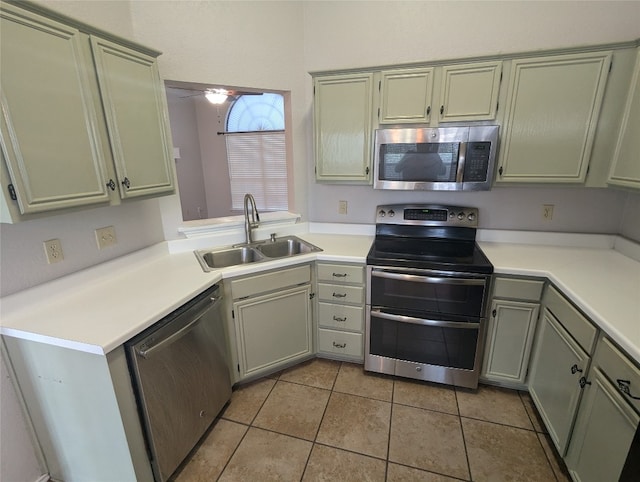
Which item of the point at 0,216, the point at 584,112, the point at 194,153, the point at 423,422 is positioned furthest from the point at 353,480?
the point at 194,153

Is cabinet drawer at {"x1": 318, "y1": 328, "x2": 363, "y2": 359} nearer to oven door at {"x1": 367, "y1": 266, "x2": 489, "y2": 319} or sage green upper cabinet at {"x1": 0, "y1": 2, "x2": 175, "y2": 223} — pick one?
oven door at {"x1": 367, "y1": 266, "x2": 489, "y2": 319}

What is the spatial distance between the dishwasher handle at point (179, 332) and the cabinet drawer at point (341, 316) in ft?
2.60

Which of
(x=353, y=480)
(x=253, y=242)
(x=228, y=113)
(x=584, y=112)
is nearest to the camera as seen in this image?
(x=353, y=480)

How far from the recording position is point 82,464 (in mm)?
1441

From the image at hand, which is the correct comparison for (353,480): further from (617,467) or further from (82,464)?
(82,464)

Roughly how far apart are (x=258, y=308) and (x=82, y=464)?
109cm

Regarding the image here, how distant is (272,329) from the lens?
214 centimetres

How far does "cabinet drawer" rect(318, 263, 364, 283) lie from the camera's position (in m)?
2.13

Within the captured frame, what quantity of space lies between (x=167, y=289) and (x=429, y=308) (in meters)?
1.55

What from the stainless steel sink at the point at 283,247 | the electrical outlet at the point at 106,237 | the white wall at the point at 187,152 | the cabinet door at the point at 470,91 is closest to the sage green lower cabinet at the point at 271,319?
the stainless steel sink at the point at 283,247

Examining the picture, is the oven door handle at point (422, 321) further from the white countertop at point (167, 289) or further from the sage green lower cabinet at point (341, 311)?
the white countertop at point (167, 289)

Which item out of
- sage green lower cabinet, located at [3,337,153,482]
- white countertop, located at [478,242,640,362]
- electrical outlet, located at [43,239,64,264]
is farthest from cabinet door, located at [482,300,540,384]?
electrical outlet, located at [43,239,64,264]

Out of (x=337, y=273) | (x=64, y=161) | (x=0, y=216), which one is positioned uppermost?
(x=64, y=161)

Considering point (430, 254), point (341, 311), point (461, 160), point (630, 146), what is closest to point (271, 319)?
point (341, 311)
